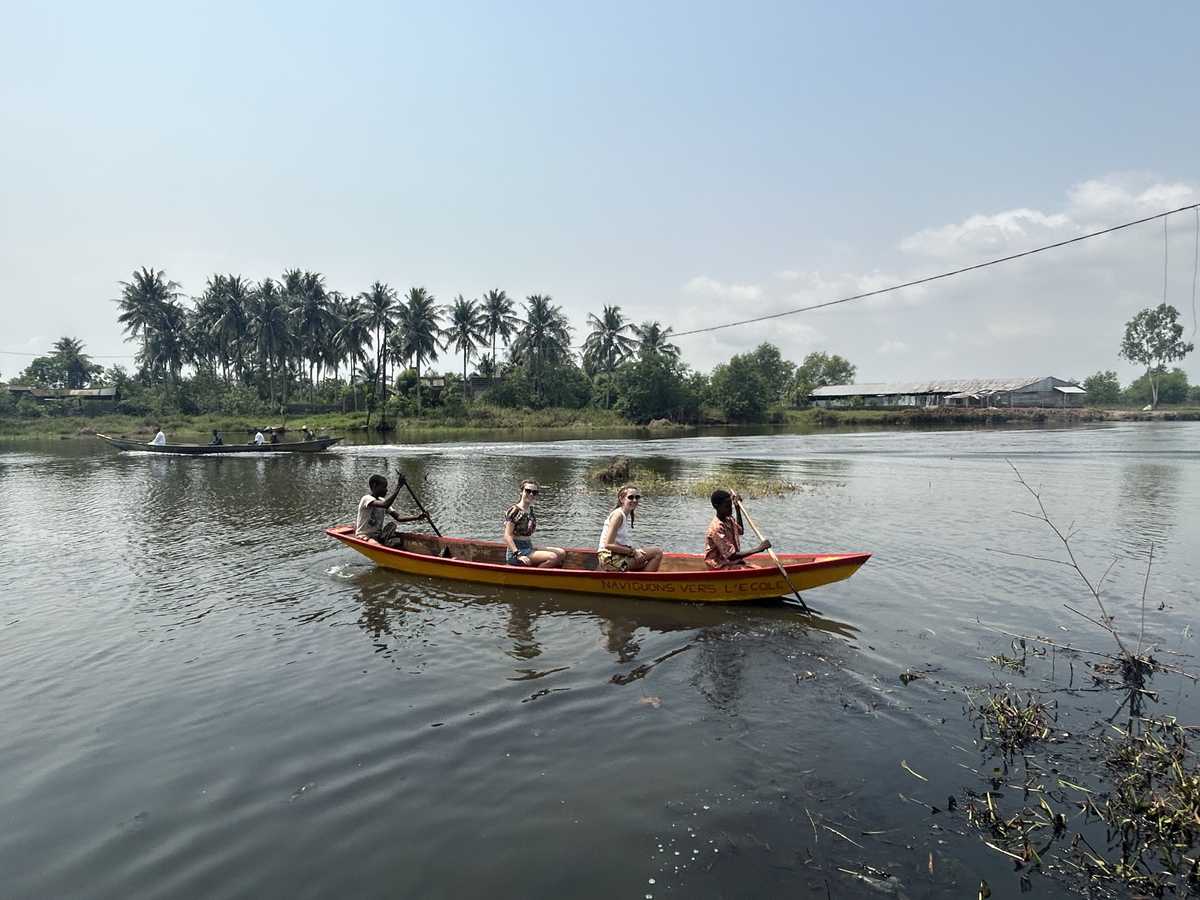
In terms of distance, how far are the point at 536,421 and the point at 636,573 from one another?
59264 millimetres

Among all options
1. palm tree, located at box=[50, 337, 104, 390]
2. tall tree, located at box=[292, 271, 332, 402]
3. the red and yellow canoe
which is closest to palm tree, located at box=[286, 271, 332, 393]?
tall tree, located at box=[292, 271, 332, 402]

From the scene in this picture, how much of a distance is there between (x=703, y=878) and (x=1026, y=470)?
28.2 meters

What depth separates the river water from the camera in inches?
184

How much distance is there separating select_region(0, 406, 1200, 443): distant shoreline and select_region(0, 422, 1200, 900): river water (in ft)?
156

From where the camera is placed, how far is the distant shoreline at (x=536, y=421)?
60875 mm

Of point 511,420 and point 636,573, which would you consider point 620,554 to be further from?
point 511,420

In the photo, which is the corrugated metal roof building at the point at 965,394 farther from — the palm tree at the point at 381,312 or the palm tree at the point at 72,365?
the palm tree at the point at 72,365

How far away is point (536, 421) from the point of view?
68688 mm

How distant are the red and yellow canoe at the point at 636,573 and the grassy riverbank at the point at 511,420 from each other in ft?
161

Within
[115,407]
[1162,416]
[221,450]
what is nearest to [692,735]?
[221,450]

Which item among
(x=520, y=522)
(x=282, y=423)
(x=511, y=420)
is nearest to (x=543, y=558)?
(x=520, y=522)

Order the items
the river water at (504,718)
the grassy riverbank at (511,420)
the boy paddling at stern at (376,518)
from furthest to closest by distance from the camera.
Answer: the grassy riverbank at (511,420) → the boy paddling at stern at (376,518) → the river water at (504,718)

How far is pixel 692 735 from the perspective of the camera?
6387 millimetres

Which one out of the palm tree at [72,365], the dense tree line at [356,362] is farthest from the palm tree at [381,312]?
the palm tree at [72,365]
